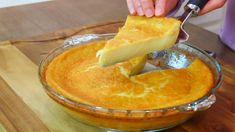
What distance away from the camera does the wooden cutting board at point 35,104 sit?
619mm

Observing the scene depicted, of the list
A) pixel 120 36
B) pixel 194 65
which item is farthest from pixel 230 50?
pixel 120 36

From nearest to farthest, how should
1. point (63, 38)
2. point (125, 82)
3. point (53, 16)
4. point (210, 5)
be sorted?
point (125, 82), point (210, 5), point (63, 38), point (53, 16)

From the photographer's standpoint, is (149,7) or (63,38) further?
(63,38)

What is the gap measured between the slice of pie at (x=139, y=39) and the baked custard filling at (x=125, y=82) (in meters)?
0.05

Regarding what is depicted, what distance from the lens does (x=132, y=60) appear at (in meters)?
0.69

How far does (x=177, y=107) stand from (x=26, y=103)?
26cm

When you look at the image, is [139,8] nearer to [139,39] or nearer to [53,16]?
[139,39]

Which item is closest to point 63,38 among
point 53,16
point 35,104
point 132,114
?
point 53,16

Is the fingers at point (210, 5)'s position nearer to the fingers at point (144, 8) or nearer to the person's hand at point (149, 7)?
the person's hand at point (149, 7)

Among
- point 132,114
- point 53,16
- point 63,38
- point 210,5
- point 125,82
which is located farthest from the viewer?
point 53,16

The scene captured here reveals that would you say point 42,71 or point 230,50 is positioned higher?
point 42,71

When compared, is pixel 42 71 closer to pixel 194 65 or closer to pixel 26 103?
pixel 26 103

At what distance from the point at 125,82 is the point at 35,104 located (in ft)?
0.51

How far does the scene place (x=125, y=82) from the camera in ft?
2.15
